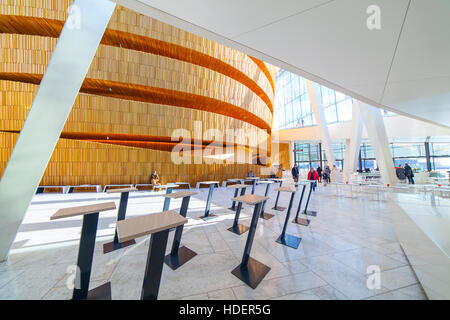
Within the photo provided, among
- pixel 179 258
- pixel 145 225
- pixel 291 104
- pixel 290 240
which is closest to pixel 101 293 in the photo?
pixel 179 258

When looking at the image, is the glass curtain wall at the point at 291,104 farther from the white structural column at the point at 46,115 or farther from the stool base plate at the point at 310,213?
the white structural column at the point at 46,115

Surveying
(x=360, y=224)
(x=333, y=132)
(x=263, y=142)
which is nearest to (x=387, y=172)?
(x=360, y=224)

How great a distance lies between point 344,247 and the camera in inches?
115

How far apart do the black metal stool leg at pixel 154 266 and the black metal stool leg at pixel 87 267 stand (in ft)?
2.53

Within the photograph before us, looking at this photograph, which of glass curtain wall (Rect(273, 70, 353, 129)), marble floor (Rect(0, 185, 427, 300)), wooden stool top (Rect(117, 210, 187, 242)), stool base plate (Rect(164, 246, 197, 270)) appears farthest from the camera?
glass curtain wall (Rect(273, 70, 353, 129))

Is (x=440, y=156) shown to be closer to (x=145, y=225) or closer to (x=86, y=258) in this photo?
(x=145, y=225)

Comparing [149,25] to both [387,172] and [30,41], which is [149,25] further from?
[387,172]

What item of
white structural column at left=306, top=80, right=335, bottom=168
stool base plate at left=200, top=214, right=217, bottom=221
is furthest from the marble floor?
white structural column at left=306, top=80, right=335, bottom=168

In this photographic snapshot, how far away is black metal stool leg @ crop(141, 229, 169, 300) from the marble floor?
483 millimetres

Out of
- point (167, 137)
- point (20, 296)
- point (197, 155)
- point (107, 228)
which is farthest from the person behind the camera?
point (197, 155)

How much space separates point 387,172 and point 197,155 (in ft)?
36.0

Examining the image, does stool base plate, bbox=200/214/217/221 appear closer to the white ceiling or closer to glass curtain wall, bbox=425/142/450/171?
the white ceiling

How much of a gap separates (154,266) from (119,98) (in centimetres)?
1288

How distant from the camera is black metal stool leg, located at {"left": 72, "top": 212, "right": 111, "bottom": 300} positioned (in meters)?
1.84
